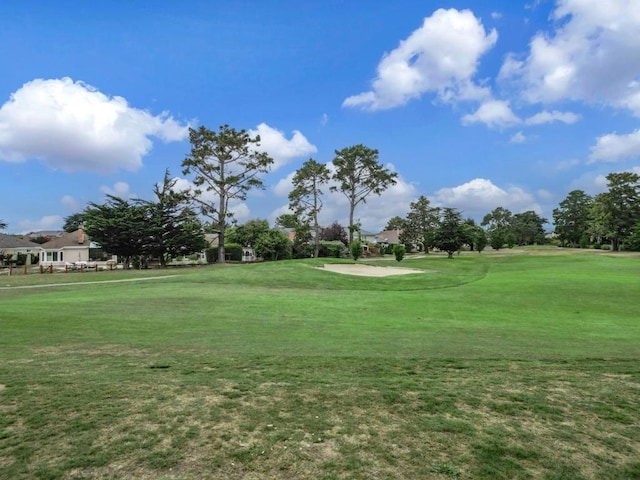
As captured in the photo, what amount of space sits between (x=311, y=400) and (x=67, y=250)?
6417 centimetres

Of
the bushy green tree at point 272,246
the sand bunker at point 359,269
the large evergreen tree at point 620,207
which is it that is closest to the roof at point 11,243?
the bushy green tree at point 272,246

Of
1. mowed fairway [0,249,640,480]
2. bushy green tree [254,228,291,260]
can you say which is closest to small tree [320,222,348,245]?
bushy green tree [254,228,291,260]

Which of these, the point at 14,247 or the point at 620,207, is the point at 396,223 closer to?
the point at 620,207

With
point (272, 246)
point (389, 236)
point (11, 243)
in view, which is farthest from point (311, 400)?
point (389, 236)

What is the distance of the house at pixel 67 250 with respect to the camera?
58844 mm

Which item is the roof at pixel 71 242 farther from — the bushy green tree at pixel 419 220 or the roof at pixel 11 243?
the bushy green tree at pixel 419 220

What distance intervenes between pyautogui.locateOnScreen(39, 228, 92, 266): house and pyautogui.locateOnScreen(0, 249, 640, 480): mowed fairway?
5281cm

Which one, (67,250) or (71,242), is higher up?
(71,242)

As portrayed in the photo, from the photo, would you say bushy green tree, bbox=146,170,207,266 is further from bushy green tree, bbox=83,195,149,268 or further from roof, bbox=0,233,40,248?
roof, bbox=0,233,40,248

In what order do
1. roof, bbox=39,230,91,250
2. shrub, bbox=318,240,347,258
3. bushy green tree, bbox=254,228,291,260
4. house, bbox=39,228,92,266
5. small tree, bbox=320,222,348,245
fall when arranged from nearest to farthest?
house, bbox=39,228,92,266 < roof, bbox=39,230,91,250 < bushy green tree, bbox=254,228,291,260 < shrub, bbox=318,240,347,258 < small tree, bbox=320,222,348,245

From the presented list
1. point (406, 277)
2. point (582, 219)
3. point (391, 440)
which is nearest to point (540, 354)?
point (391, 440)

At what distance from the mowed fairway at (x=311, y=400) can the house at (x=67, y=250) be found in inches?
2079

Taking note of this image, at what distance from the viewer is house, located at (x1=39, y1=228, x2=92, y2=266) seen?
58844 millimetres

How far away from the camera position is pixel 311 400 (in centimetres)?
516
